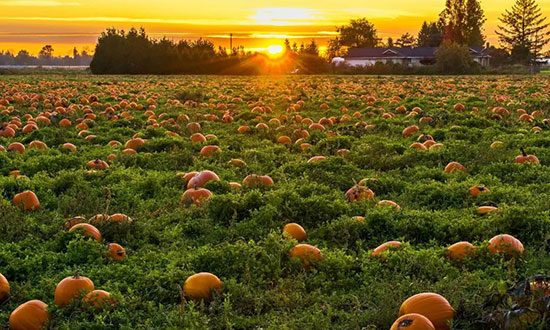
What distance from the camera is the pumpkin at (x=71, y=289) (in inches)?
144

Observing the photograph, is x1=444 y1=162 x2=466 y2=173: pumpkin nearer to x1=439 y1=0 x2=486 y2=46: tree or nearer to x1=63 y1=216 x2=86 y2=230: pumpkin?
x1=63 y1=216 x2=86 y2=230: pumpkin

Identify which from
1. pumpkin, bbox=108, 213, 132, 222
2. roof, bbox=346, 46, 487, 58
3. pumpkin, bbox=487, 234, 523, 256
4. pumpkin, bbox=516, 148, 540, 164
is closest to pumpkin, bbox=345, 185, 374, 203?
pumpkin, bbox=487, 234, 523, 256

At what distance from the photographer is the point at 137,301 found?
146 inches

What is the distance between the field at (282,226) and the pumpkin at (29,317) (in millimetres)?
76

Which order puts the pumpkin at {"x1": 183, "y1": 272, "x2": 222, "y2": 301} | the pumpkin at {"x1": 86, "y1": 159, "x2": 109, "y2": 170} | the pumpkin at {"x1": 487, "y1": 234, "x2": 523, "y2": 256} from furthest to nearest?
the pumpkin at {"x1": 86, "y1": 159, "x2": 109, "y2": 170}, the pumpkin at {"x1": 487, "y1": 234, "x2": 523, "y2": 256}, the pumpkin at {"x1": 183, "y1": 272, "x2": 222, "y2": 301}

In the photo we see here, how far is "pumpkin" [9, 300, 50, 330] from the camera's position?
345 cm

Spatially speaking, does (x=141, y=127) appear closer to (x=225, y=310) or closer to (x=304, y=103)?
(x=304, y=103)

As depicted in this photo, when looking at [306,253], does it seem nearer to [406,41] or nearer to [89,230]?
[89,230]

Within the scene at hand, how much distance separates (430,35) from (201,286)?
119679 millimetres

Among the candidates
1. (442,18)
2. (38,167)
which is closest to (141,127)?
(38,167)

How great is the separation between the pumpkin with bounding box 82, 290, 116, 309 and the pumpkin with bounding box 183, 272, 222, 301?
1.52 feet

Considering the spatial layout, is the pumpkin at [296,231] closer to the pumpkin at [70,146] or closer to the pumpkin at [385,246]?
the pumpkin at [385,246]

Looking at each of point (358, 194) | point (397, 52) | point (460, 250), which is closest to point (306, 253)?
point (460, 250)

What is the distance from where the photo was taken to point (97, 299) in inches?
142
